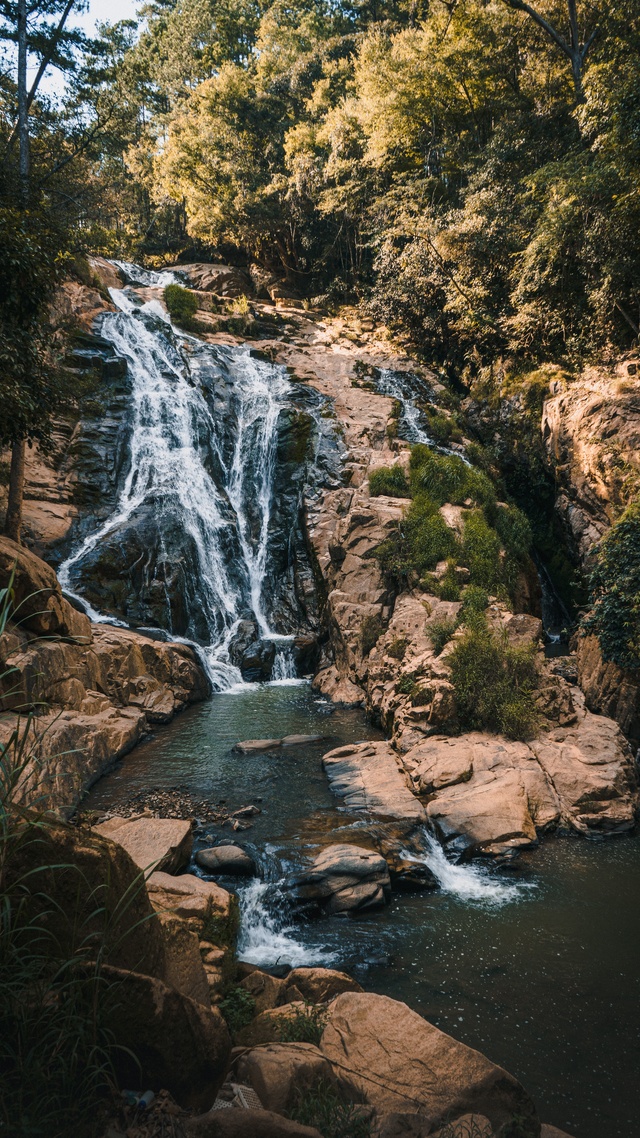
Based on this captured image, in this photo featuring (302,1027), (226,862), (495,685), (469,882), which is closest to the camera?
(302,1027)

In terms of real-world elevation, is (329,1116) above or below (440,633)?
below

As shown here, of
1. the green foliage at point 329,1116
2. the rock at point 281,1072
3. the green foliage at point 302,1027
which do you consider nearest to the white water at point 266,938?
the green foliage at point 302,1027

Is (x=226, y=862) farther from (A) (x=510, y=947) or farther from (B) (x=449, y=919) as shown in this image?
(A) (x=510, y=947)

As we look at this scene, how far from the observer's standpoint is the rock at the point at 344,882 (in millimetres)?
6281

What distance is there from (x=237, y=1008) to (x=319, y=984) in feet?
2.67

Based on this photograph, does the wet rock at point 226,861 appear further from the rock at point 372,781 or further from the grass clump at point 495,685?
the grass clump at point 495,685

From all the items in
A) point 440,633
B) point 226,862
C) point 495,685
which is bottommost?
point 226,862

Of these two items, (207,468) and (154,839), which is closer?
(154,839)

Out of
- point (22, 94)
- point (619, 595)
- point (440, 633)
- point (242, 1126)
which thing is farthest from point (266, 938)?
point (22, 94)

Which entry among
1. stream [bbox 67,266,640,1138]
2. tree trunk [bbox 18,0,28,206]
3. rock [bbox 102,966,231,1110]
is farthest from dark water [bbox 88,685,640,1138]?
tree trunk [bbox 18,0,28,206]

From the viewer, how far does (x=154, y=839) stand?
20.1 feet

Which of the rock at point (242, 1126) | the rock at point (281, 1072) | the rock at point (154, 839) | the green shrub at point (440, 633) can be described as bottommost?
the rock at point (154, 839)

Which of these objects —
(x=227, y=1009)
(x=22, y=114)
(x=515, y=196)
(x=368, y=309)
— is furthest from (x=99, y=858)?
(x=368, y=309)

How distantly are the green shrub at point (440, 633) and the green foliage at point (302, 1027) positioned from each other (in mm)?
7420
